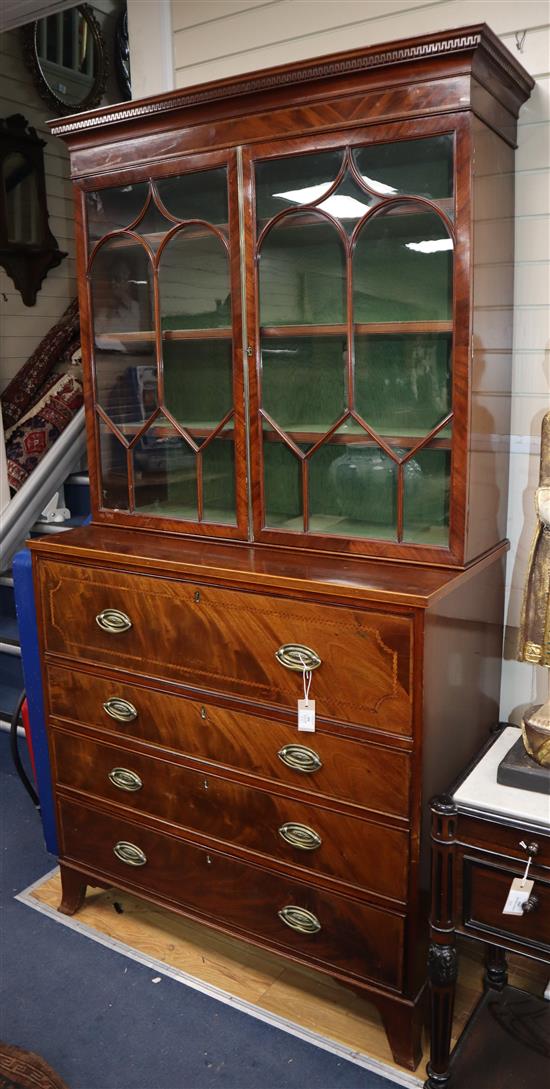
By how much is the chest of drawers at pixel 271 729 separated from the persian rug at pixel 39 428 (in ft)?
4.53

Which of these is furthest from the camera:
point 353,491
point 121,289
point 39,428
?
point 39,428

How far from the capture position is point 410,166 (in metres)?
1.61

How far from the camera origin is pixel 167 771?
200cm

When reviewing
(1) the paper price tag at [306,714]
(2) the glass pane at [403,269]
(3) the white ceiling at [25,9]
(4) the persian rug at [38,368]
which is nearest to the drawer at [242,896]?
(1) the paper price tag at [306,714]

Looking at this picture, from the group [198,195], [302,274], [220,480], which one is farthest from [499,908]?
[198,195]

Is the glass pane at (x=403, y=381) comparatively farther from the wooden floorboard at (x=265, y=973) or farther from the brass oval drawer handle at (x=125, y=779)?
the wooden floorboard at (x=265, y=973)

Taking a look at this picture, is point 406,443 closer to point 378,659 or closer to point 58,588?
point 378,659

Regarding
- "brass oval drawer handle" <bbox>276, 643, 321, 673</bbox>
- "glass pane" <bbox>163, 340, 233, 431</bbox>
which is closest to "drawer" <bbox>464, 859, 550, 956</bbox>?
"brass oval drawer handle" <bbox>276, 643, 321, 673</bbox>

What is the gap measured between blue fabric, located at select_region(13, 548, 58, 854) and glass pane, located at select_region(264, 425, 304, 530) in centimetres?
70

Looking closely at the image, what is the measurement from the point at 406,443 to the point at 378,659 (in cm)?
44

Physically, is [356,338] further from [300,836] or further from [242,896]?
[242,896]

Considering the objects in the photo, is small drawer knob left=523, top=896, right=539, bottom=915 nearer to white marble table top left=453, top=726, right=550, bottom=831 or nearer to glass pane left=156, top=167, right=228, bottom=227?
white marble table top left=453, top=726, right=550, bottom=831

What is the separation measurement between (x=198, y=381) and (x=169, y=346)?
112 millimetres

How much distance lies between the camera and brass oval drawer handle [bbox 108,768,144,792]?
6.77ft
